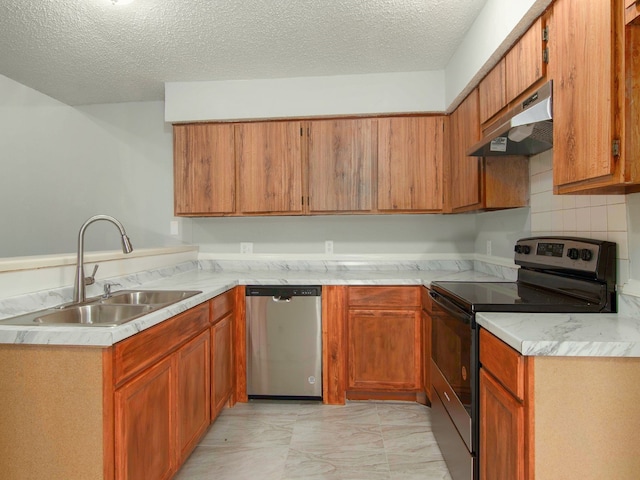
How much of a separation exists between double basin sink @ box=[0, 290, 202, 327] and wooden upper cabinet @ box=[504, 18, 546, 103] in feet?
6.29

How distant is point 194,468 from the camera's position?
1948 millimetres

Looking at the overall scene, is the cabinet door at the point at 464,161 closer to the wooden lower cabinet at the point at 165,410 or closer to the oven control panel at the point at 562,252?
the oven control panel at the point at 562,252

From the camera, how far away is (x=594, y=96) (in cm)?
119

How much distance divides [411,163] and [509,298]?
58.1 inches

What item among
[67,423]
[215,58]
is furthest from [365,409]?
[215,58]

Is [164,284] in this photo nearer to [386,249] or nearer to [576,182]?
[386,249]

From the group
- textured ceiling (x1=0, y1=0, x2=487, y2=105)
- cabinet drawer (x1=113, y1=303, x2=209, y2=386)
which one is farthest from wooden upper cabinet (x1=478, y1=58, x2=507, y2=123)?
cabinet drawer (x1=113, y1=303, x2=209, y2=386)

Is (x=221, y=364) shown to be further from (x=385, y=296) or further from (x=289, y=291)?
(x=385, y=296)

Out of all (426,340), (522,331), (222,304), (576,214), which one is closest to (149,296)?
(222,304)

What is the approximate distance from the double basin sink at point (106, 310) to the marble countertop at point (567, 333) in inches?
53.4

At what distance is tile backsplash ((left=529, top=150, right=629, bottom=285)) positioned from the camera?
1.48m

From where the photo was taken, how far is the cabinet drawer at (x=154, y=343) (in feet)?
4.27

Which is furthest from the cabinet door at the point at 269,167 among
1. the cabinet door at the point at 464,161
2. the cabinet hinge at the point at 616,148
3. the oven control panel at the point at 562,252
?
the cabinet hinge at the point at 616,148

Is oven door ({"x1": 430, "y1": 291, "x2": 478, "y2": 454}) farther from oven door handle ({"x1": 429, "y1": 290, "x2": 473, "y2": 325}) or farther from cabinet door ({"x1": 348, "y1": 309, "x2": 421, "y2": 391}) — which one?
cabinet door ({"x1": 348, "y1": 309, "x2": 421, "y2": 391})
